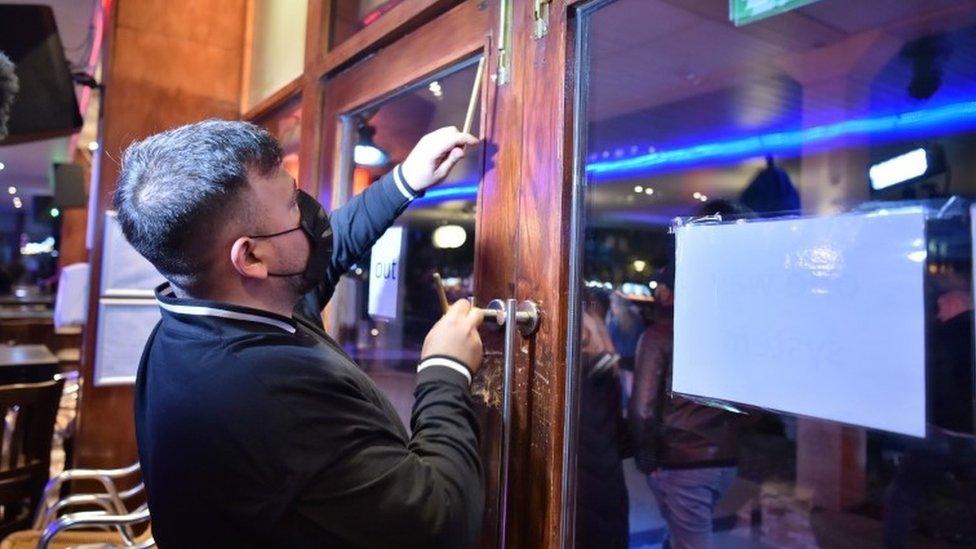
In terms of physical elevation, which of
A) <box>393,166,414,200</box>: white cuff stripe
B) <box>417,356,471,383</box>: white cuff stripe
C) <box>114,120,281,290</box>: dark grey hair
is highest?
<box>393,166,414,200</box>: white cuff stripe

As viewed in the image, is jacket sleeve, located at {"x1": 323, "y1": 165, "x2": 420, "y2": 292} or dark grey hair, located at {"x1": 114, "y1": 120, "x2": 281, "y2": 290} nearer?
dark grey hair, located at {"x1": 114, "y1": 120, "x2": 281, "y2": 290}

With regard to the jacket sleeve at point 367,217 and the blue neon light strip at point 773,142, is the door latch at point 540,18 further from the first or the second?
the jacket sleeve at point 367,217

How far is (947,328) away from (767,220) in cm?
24

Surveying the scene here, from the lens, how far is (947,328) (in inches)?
26.9

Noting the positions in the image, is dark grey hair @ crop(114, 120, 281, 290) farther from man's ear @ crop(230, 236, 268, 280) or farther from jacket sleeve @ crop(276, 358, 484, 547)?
jacket sleeve @ crop(276, 358, 484, 547)

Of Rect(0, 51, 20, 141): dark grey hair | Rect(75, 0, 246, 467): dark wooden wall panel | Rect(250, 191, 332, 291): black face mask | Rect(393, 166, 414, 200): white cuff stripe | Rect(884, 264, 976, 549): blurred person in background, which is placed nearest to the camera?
Rect(884, 264, 976, 549): blurred person in background

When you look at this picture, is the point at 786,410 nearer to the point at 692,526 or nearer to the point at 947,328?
the point at 947,328

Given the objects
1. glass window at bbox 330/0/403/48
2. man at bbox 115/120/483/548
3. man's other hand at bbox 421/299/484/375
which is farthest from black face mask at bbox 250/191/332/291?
glass window at bbox 330/0/403/48

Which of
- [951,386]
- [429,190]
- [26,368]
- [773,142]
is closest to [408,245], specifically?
[429,190]

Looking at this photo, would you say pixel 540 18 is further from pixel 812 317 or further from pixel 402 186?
pixel 812 317

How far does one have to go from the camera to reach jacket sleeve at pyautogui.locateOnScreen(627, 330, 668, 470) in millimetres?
1331

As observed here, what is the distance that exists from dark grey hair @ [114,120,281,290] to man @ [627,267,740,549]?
0.76 m

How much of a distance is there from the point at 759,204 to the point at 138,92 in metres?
2.62

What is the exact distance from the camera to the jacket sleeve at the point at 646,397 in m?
1.33
